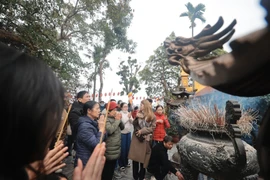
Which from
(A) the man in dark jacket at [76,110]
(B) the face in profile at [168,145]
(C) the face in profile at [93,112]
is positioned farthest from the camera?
(A) the man in dark jacket at [76,110]

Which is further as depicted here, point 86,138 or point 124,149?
point 124,149

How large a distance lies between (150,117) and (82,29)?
9203 mm

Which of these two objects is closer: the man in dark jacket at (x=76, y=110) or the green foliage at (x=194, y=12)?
the man in dark jacket at (x=76, y=110)

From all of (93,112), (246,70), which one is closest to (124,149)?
(93,112)

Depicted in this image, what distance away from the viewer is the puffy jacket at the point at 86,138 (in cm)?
255

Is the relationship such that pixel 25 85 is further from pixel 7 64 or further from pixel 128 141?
pixel 128 141

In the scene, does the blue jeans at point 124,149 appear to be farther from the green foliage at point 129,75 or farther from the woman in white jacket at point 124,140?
the green foliage at point 129,75

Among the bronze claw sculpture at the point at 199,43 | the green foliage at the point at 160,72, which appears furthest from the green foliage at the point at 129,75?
the bronze claw sculpture at the point at 199,43

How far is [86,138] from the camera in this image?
8.38 feet

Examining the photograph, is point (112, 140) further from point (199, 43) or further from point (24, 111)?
point (24, 111)

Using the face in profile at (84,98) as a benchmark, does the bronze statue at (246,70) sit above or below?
below

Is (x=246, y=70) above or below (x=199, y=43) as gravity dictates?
below

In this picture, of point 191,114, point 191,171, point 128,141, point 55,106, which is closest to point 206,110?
point 191,114

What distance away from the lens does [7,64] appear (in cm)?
54
